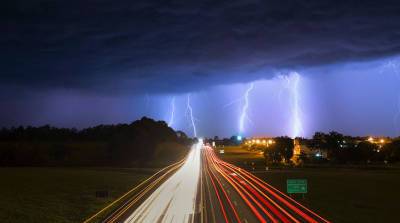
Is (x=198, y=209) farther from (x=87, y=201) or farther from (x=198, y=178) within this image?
(x=198, y=178)

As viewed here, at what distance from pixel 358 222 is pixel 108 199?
1407 inches

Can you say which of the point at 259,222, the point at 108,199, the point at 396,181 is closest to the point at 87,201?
the point at 108,199

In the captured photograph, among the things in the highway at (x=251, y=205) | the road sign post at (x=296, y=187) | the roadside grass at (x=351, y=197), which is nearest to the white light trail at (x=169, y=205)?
the highway at (x=251, y=205)

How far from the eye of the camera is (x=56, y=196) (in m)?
68.8

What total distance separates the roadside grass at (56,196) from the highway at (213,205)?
491cm

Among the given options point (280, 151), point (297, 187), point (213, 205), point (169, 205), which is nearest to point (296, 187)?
point (297, 187)

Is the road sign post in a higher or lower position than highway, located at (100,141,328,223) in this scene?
higher

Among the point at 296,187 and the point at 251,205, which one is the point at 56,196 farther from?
the point at 296,187

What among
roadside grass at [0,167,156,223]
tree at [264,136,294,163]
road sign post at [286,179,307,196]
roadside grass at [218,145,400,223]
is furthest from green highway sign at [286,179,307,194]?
tree at [264,136,294,163]

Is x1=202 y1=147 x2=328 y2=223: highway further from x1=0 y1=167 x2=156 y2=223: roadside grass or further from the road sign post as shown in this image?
x1=0 y1=167 x2=156 y2=223: roadside grass

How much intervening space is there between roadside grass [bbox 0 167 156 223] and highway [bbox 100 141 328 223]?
4.91m

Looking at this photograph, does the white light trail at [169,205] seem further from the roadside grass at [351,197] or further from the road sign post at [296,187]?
the roadside grass at [351,197]

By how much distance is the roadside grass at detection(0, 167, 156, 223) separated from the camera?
5391 centimetres

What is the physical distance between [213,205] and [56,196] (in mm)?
25054
